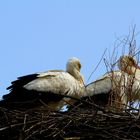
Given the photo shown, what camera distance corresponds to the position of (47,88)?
364 inches

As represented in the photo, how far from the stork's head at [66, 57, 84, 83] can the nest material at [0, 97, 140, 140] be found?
2599mm

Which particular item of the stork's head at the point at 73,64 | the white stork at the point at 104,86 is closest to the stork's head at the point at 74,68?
the stork's head at the point at 73,64

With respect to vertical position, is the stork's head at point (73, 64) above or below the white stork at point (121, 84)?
above

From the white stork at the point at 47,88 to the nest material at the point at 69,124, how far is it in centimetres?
194

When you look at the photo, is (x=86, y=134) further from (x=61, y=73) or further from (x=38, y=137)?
(x=61, y=73)

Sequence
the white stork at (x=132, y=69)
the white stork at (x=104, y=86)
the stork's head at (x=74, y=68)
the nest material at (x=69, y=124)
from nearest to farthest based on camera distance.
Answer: the nest material at (x=69, y=124) < the white stork at (x=132, y=69) < the white stork at (x=104, y=86) < the stork's head at (x=74, y=68)

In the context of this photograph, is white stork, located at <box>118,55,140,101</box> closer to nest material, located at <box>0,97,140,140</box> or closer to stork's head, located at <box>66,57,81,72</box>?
stork's head, located at <box>66,57,81,72</box>

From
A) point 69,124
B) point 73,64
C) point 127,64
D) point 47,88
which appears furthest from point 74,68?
point 69,124

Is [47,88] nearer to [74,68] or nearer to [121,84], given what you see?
[74,68]

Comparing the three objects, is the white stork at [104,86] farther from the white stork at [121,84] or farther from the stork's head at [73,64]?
the stork's head at [73,64]

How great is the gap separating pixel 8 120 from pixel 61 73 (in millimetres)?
2478

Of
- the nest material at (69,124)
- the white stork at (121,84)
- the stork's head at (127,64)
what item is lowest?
the nest material at (69,124)

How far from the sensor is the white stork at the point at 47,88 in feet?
29.8

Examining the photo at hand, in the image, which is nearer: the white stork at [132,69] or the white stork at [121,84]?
the white stork at [121,84]
